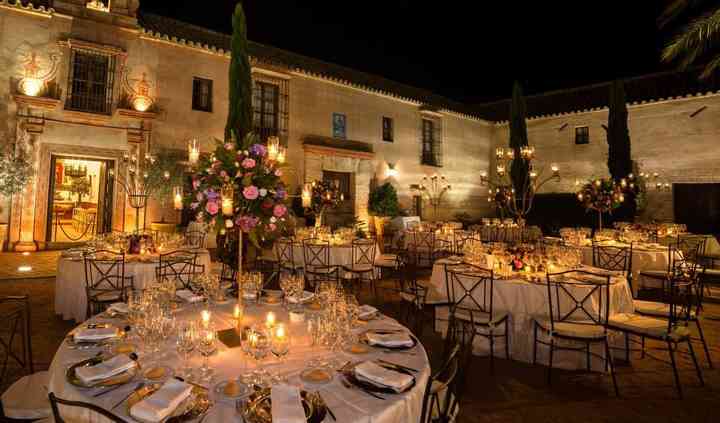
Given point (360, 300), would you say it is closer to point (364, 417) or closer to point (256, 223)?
point (256, 223)

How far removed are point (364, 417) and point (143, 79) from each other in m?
12.8

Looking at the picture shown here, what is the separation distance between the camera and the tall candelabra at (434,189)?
59.6 ft

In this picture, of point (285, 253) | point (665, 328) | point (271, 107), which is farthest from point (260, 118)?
point (665, 328)

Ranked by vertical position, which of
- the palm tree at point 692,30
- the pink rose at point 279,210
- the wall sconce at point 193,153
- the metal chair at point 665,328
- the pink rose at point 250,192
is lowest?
the metal chair at point 665,328

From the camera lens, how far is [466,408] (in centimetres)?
318

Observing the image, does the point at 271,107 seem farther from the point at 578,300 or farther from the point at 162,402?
the point at 162,402

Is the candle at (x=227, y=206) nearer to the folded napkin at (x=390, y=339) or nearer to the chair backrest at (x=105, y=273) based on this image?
the folded napkin at (x=390, y=339)

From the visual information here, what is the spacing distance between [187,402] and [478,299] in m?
3.72

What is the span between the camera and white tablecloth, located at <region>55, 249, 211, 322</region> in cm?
497

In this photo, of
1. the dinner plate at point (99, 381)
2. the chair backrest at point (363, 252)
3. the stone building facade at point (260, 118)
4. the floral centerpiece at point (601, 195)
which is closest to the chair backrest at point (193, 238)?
A: the stone building facade at point (260, 118)

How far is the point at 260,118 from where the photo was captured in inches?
543

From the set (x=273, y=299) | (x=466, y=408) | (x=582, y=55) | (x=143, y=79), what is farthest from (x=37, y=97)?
(x=582, y=55)

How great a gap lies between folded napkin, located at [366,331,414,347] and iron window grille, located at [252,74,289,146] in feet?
40.2

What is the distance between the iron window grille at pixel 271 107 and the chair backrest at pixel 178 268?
894 centimetres
